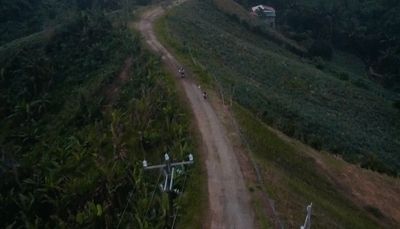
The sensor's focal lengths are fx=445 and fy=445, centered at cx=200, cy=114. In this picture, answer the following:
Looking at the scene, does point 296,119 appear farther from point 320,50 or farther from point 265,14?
point 265,14

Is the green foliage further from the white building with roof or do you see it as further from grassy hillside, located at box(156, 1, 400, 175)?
the white building with roof

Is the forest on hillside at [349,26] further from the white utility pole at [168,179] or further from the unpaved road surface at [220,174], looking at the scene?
the white utility pole at [168,179]

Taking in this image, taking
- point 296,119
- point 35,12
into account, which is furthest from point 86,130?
point 35,12

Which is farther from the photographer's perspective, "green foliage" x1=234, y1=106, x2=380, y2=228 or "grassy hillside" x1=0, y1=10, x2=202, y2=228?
"grassy hillside" x1=0, y1=10, x2=202, y2=228

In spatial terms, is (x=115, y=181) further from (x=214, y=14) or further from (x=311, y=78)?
(x=214, y=14)

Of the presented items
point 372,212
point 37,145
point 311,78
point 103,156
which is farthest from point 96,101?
point 311,78

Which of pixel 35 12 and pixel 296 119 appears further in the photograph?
pixel 35 12

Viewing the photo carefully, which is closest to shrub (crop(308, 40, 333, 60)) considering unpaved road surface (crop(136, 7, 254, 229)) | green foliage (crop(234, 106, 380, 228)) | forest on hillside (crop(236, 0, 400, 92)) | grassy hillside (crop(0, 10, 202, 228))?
forest on hillside (crop(236, 0, 400, 92))

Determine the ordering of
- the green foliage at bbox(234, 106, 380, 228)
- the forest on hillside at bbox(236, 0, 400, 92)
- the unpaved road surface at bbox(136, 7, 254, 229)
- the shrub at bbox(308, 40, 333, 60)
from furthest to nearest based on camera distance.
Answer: the forest on hillside at bbox(236, 0, 400, 92) → the shrub at bbox(308, 40, 333, 60) → the green foliage at bbox(234, 106, 380, 228) → the unpaved road surface at bbox(136, 7, 254, 229)
